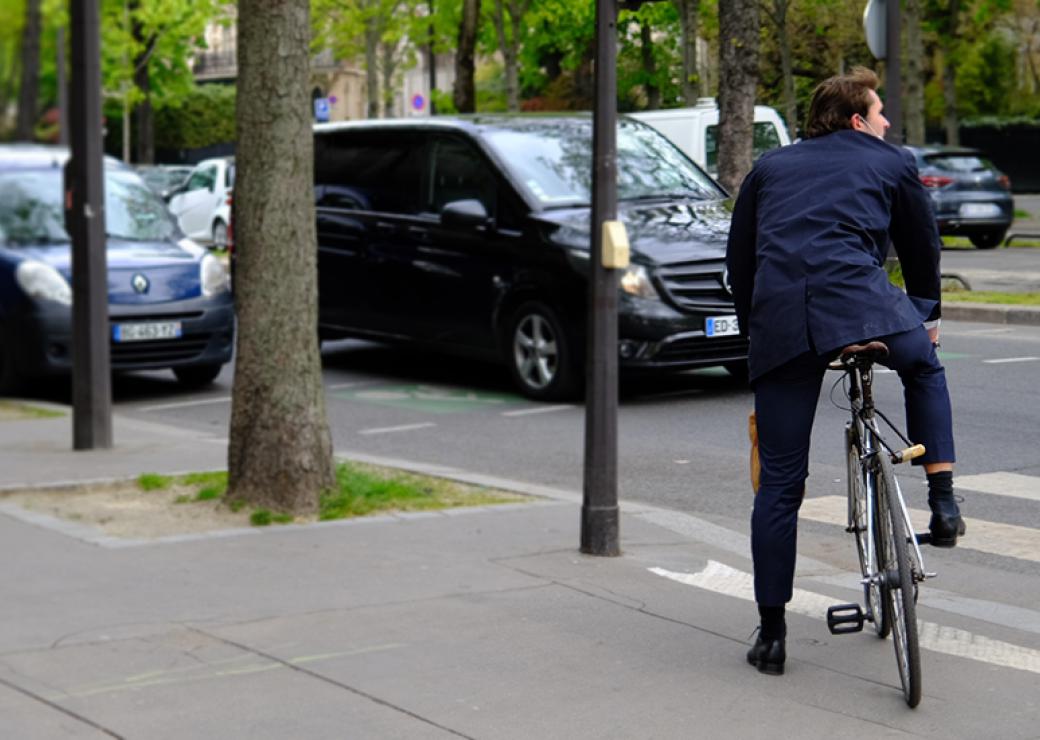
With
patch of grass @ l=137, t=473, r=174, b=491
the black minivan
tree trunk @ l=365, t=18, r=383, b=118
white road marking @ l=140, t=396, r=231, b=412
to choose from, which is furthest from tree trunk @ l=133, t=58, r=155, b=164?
tree trunk @ l=365, t=18, r=383, b=118

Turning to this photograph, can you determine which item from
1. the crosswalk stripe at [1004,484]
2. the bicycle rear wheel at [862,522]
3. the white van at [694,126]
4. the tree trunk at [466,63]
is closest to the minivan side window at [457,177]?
the white van at [694,126]

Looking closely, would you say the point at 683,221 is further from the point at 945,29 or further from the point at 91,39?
the point at 945,29

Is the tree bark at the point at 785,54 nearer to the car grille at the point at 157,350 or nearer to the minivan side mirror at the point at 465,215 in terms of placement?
the minivan side mirror at the point at 465,215

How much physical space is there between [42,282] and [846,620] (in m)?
9.01

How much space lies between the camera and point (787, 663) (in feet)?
16.4

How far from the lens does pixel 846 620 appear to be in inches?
197

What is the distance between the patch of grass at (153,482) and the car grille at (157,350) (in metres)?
4.32

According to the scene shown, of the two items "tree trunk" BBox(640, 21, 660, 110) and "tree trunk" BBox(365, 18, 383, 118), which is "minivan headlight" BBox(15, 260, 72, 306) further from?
"tree trunk" BBox(365, 18, 383, 118)

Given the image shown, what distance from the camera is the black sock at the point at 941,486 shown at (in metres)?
4.83

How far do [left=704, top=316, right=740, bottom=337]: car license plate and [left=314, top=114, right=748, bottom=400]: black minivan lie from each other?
0.04ft

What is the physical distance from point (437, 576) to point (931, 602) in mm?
1751

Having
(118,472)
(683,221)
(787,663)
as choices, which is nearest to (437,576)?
(787,663)

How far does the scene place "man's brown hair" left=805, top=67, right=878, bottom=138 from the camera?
4.78m

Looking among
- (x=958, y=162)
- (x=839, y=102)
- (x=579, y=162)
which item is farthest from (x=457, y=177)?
(x=958, y=162)
